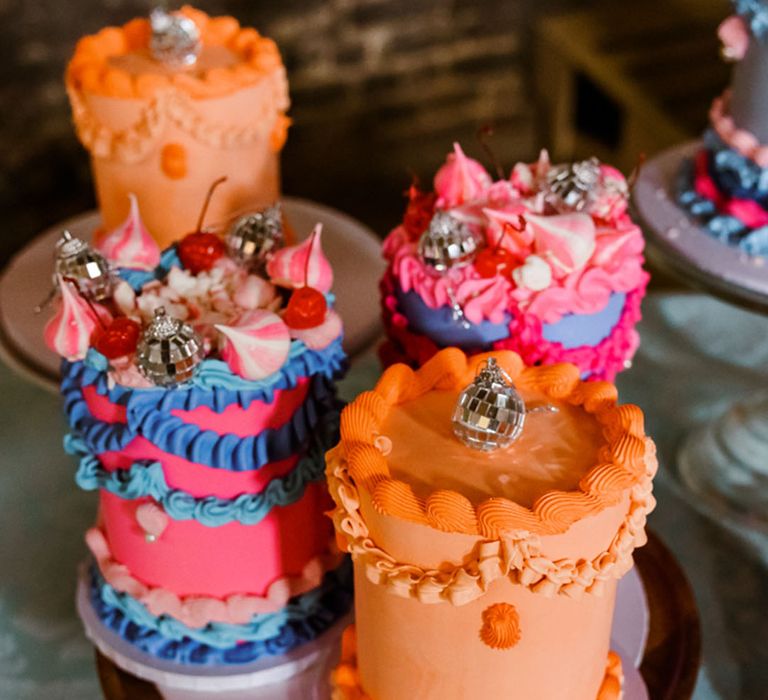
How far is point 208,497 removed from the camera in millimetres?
1225

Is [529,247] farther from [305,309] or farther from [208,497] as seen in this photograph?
[208,497]

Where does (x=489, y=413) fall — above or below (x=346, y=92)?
above

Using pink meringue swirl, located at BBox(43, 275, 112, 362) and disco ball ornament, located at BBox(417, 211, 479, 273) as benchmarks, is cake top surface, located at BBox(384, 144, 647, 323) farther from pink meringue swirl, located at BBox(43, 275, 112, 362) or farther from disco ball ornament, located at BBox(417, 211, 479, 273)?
pink meringue swirl, located at BBox(43, 275, 112, 362)

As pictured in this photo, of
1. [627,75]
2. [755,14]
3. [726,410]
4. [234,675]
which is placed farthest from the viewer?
[627,75]

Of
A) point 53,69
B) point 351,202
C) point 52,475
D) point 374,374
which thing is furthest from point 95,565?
point 351,202

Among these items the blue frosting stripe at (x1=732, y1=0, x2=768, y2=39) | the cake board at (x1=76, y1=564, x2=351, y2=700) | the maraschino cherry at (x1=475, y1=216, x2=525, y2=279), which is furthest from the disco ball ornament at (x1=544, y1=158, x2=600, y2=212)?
the cake board at (x1=76, y1=564, x2=351, y2=700)

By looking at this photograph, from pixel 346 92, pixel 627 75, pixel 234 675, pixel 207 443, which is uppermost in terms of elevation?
pixel 207 443

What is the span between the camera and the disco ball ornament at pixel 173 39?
175cm

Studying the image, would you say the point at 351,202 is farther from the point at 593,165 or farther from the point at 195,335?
the point at 195,335

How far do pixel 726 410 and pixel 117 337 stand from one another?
122 centimetres

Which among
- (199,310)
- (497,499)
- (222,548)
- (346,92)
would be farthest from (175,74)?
(346,92)

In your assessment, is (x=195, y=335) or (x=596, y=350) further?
(x=596, y=350)

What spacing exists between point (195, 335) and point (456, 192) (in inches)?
19.2

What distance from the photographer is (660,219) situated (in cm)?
175
